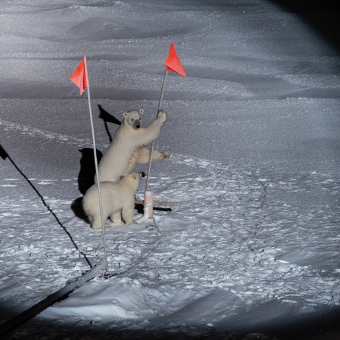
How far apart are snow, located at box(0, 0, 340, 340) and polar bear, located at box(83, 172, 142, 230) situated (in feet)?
0.38

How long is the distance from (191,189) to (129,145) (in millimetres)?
1253

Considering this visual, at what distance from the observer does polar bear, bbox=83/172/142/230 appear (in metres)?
3.64

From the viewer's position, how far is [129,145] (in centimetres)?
377

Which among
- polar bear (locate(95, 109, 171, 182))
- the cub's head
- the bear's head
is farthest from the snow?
the bear's head

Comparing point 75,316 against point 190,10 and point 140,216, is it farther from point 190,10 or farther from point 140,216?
point 190,10

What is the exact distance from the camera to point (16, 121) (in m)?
7.08

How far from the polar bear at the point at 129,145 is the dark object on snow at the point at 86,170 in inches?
38.4

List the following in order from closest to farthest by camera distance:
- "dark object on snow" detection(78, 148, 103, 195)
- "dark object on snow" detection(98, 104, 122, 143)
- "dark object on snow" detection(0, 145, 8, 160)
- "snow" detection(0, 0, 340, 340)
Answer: "snow" detection(0, 0, 340, 340), "dark object on snow" detection(78, 148, 103, 195), "dark object on snow" detection(0, 145, 8, 160), "dark object on snow" detection(98, 104, 122, 143)

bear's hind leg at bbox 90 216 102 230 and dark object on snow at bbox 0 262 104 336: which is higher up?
bear's hind leg at bbox 90 216 102 230

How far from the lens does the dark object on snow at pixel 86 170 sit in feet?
16.2

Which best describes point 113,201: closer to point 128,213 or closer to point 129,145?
point 128,213

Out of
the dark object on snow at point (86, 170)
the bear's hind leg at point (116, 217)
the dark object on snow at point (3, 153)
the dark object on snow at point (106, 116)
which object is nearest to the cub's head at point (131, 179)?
the bear's hind leg at point (116, 217)

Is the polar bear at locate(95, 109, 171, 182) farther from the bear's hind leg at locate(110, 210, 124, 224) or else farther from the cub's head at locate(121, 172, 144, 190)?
the bear's hind leg at locate(110, 210, 124, 224)

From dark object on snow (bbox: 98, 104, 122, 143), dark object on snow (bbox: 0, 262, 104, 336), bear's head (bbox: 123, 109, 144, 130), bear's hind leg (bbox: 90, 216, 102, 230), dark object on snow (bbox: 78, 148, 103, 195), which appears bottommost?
dark object on snow (bbox: 0, 262, 104, 336)
